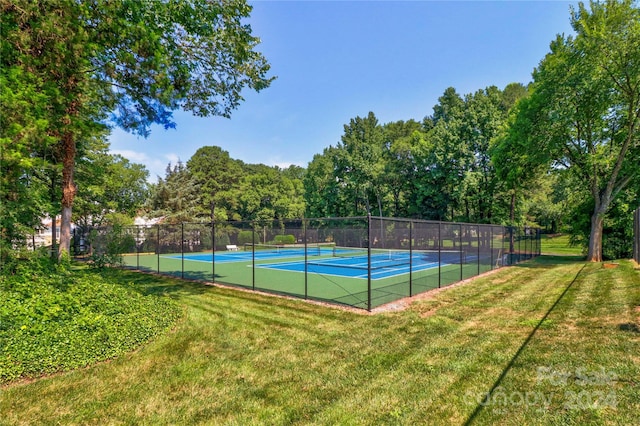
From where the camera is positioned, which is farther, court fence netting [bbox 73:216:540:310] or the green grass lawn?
the green grass lawn

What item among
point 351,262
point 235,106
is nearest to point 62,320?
point 235,106

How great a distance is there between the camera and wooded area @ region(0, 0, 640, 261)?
5.76 meters

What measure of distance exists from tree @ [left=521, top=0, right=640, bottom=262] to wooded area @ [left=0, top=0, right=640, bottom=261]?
7 cm

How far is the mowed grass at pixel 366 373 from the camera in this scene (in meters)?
3.03

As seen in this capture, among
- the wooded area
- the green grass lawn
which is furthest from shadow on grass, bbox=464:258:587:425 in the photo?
the green grass lawn

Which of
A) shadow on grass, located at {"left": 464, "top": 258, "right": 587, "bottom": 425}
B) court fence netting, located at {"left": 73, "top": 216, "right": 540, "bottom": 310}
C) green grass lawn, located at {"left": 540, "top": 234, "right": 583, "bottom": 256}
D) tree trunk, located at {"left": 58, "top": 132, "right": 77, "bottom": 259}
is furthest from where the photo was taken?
green grass lawn, located at {"left": 540, "top": 234, "right": 583, "bottom": 256}

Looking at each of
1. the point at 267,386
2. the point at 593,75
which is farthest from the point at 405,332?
the point at 593,75

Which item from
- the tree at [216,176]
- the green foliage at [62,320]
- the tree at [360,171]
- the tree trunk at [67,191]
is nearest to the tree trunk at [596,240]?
the tree at [360,171]

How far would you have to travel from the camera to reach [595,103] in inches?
634

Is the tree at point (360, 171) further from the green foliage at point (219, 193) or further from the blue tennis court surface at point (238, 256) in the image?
the blue tennis court surface at point (238, 256)

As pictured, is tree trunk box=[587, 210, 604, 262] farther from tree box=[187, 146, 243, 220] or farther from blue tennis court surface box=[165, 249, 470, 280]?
tree box=[187, 146, 243, 220]

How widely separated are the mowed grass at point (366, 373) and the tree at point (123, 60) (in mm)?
4002

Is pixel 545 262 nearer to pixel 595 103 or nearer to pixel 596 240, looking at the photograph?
pixel 596 240

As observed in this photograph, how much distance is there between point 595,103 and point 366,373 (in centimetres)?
2001
